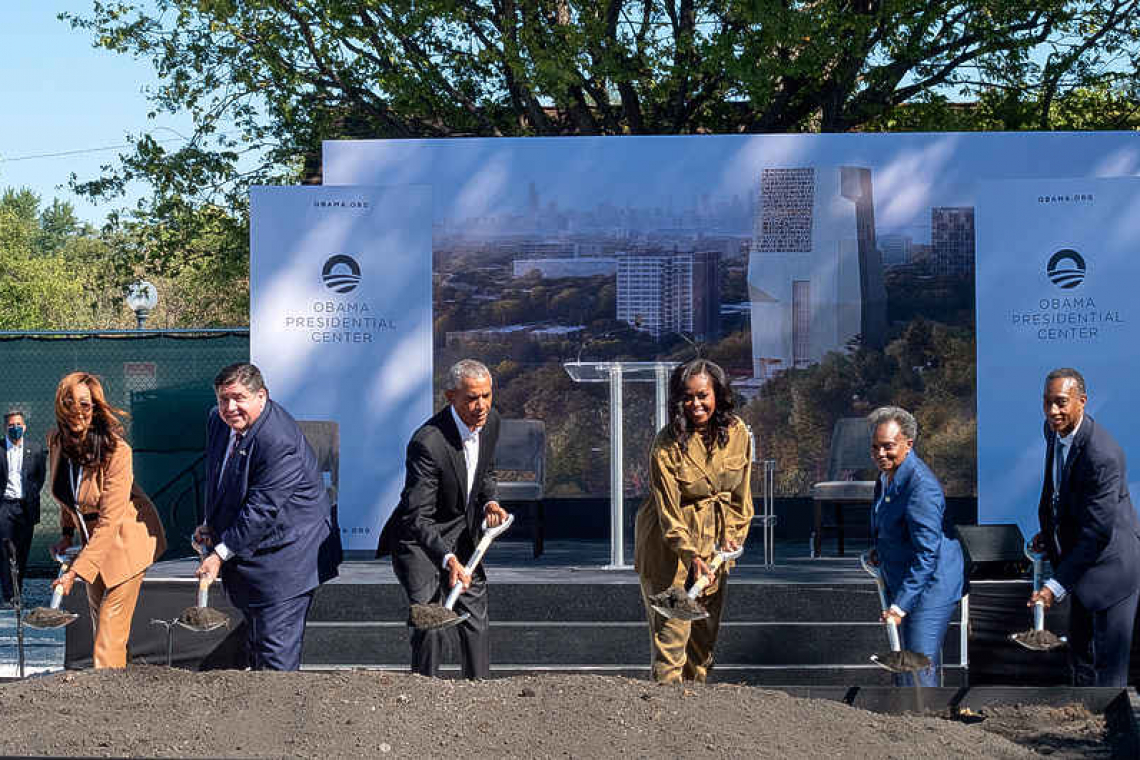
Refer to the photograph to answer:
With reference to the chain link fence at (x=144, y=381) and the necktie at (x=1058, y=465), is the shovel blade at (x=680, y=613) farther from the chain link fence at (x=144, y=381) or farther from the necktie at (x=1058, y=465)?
the chain link fence at (x=144, y=381)

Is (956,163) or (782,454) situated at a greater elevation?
(956,163)

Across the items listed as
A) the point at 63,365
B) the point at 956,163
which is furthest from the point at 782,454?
the point at 63,365

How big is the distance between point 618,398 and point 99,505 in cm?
343

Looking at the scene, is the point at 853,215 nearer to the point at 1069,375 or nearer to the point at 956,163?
the point at 956,163

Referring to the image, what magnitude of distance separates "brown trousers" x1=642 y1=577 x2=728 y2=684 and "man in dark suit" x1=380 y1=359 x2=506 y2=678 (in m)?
0.75

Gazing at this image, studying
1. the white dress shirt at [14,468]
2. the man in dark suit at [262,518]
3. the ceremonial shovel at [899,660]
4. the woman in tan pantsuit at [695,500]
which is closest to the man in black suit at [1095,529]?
the ceremonial shovel at [899,660]

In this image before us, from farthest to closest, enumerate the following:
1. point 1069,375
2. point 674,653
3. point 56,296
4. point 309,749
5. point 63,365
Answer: point 56,296
point 63,365
point 1069,375
point 674,653
point 309,749

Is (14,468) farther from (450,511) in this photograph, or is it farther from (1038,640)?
(1038,640)

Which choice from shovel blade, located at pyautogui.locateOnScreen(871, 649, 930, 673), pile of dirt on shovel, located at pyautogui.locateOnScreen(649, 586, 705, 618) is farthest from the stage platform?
shovel blade, located at pyautogui.locateOnScreen(871, 649, 930, 673)

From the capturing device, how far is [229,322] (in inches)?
1173

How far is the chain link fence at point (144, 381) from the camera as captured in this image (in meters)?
12.5

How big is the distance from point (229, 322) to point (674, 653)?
25575mm

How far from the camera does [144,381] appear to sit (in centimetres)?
1262

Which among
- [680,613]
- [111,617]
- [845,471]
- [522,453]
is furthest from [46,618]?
[845,471]
